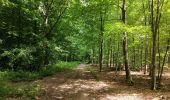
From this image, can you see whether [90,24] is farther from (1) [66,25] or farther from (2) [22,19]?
(2) [22,19]

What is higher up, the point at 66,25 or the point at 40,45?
the point at 66,25

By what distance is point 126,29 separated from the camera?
63.5 feet

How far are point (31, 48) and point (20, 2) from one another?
473 centimetres

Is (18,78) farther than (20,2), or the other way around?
(20,2)

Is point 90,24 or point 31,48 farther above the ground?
point 90,24

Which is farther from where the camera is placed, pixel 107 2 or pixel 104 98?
pixel 107 2

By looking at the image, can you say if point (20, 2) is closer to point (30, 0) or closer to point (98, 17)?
point (30, 0)

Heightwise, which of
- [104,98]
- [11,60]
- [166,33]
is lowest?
[104,98]

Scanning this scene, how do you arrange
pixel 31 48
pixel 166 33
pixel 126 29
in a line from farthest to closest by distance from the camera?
pixel 31 48, pixel 166 33, pixel 126 29

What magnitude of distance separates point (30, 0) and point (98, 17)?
9.53 meters

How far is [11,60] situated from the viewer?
2572 cm

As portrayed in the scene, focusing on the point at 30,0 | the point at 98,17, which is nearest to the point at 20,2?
the point at 30,0

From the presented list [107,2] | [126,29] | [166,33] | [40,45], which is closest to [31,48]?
[40,45]

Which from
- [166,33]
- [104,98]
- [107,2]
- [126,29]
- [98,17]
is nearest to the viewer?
[104,98]
